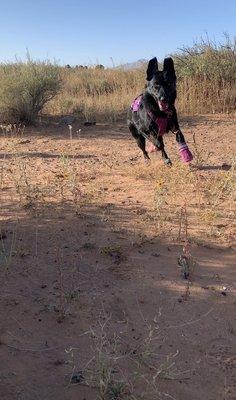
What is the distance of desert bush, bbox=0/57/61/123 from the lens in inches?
393

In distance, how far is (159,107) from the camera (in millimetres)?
5805

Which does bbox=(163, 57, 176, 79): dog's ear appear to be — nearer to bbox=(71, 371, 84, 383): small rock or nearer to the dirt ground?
the dirt ground

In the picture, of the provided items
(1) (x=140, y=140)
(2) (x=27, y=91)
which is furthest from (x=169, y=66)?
(2) (x=27, y=91)

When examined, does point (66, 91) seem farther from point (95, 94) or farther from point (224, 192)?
point (224, 192)

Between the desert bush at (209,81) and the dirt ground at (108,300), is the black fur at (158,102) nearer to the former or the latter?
the dirt ground at (108,300)

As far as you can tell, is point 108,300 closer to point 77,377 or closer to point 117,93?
point 77,377

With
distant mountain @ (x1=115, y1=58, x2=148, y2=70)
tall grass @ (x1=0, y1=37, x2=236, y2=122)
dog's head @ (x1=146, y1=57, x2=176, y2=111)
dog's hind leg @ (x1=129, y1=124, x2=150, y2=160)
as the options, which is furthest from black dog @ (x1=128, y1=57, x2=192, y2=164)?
distant mountain @ (x1=115, y1=58, x2=148, y2=70)

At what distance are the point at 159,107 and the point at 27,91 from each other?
197 inches

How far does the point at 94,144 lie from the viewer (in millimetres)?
8094

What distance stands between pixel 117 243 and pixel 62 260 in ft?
1.56

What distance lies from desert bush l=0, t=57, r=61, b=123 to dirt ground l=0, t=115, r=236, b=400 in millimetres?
4842

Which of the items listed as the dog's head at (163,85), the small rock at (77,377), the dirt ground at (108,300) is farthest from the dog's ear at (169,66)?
the small rock at (77,377)

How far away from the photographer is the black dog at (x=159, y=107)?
5.71 m

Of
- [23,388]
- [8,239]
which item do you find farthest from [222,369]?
[8,239]
